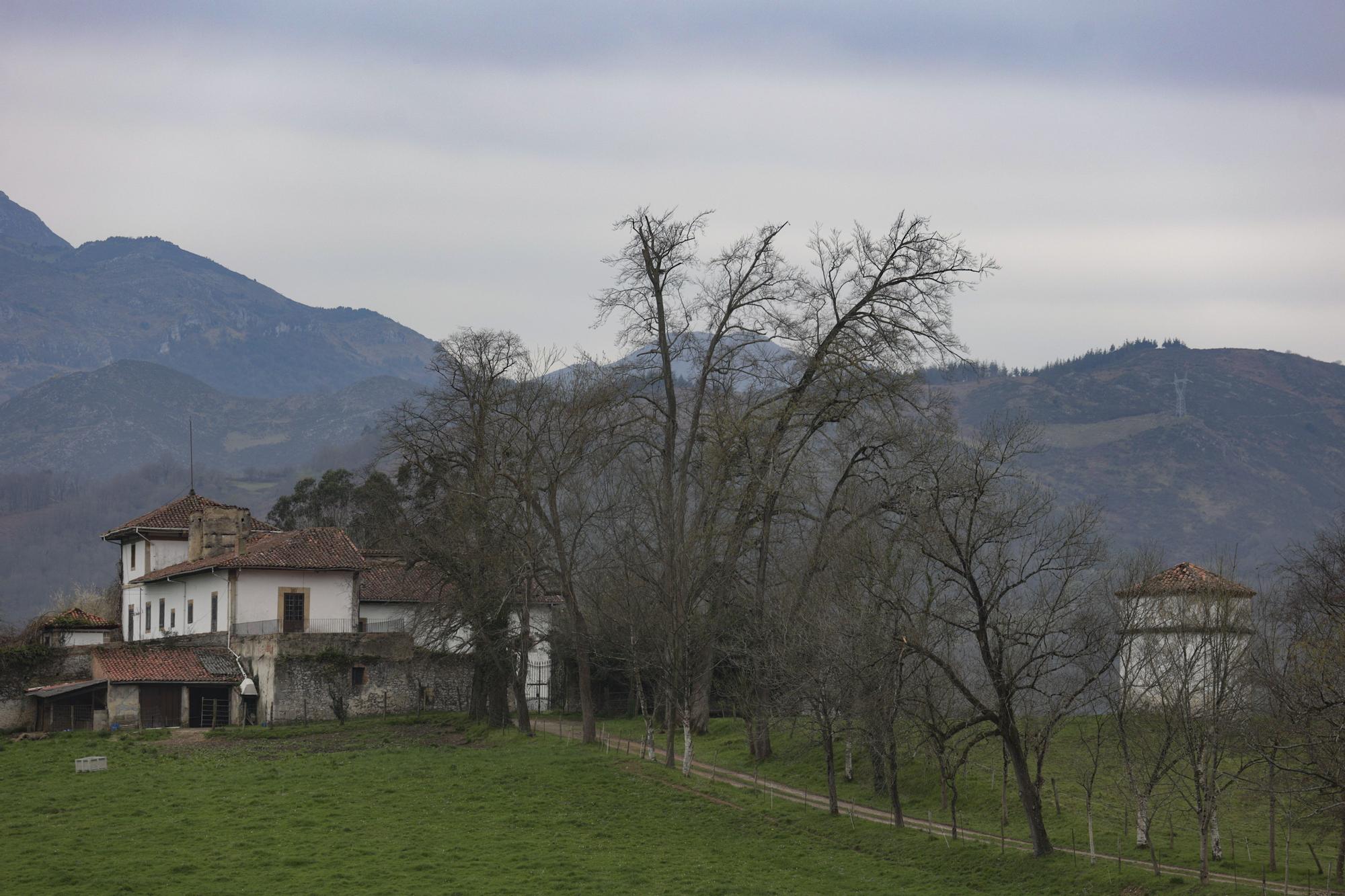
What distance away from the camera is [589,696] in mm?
47062

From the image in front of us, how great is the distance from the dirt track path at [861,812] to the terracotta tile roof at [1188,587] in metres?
6.86

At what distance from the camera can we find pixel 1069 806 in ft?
125

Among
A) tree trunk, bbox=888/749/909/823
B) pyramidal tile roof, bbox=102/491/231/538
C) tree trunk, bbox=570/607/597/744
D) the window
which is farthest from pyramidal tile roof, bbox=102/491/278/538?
tree trunk, bbox=888/749/909/823

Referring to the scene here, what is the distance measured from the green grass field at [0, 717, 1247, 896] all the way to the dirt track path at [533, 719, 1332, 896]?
1.05 m

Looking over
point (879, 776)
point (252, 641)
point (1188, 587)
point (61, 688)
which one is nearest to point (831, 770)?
point (879, 776)

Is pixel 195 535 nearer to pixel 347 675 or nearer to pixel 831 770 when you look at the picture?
pixel 347 675

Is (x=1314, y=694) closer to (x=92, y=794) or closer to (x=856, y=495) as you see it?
(x=856, y=495)

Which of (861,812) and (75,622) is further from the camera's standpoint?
(75,622)

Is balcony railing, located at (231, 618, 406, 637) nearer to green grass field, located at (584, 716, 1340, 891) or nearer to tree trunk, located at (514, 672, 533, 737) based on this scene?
tree trunk, located at (514, 672, 533, 737)

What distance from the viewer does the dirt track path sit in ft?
91.1

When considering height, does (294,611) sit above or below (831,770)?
above

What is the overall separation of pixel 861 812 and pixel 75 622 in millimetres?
43749

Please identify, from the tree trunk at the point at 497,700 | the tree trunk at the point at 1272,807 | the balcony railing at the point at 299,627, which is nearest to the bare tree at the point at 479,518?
the tree trunk at the point at 497,700

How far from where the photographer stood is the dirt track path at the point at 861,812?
27.8 meters
